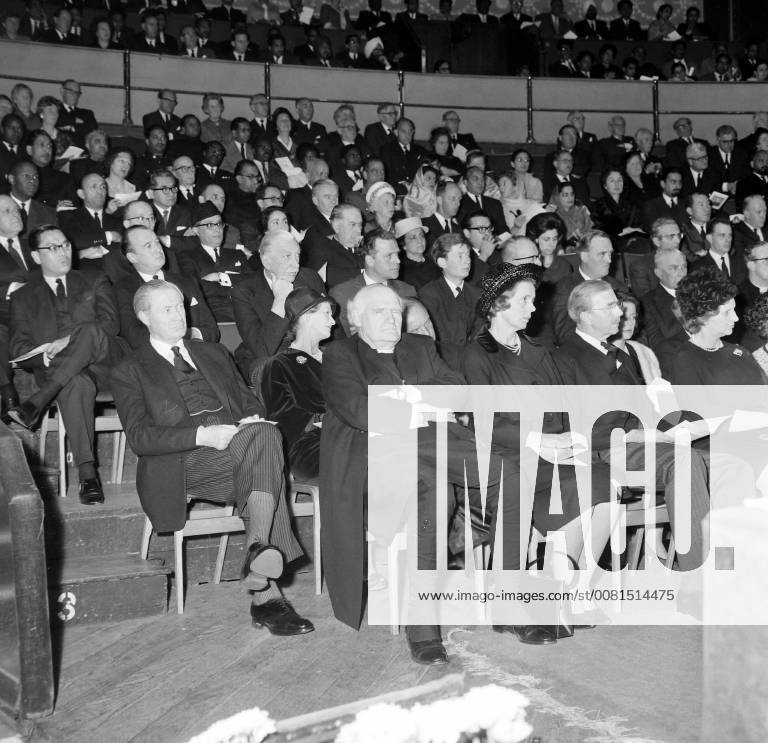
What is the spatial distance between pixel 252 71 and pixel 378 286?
6.24 metres

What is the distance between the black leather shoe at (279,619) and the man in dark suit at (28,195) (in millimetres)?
3340

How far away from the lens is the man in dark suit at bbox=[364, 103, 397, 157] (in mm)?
8437

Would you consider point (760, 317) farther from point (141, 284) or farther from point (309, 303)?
point (141, 284)

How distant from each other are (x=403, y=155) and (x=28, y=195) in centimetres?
360

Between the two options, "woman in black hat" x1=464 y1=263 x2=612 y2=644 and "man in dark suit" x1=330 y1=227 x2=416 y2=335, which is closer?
"woman in black hat" x1=464 y1=263 x2=612 y2=644

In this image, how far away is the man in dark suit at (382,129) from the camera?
8.44 m

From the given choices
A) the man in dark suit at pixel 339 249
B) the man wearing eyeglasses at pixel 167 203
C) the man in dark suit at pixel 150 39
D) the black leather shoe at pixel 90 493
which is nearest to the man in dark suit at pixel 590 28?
the man in dark suit at pixel 150 39

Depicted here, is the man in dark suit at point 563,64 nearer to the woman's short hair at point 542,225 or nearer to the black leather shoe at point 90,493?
the woman's short hair at point 542,225

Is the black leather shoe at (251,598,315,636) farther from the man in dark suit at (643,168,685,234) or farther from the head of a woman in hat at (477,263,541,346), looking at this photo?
the man in dark suit at (643,168,685,234)

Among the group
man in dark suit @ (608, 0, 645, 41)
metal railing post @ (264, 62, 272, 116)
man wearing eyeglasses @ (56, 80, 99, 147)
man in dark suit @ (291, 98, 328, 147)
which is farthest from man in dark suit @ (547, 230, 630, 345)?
man in dark suit @ (608, 0, 645, 41)

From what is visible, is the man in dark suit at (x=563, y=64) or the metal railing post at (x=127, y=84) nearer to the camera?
the metal railing post at (x=127, y=84)

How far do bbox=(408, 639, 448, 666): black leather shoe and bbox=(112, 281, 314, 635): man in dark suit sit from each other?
0.38 meters

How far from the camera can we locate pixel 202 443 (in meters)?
→ 3.07

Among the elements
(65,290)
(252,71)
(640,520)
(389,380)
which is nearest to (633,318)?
(640,520)
